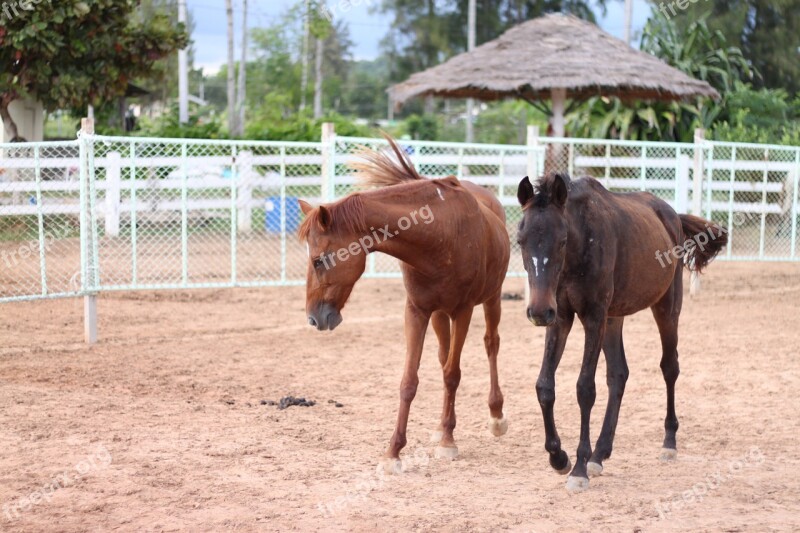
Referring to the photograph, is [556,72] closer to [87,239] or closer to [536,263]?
[87,239]

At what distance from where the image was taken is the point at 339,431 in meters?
6.48

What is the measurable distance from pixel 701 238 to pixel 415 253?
2.39 m

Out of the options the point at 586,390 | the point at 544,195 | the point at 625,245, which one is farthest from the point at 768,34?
the point at 544,195

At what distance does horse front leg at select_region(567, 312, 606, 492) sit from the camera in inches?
205

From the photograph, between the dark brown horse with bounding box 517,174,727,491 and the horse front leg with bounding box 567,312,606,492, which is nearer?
the dark brown horse with bounding box 517,174,727,491

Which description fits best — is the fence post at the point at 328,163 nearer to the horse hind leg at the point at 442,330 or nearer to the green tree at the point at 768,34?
the horse hind leg at the point at 442,330

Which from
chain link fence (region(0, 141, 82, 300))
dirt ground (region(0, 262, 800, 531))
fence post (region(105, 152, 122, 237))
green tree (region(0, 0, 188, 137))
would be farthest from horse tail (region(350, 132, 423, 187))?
green tree (region(0, 0, 188, 137))

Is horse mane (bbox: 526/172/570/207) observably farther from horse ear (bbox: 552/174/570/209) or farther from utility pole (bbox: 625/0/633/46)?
utility pole (bbox: 625/0/633/46)

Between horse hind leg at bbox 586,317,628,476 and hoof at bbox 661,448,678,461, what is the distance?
434mm

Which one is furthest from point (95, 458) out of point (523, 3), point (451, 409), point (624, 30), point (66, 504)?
point (523, 3)

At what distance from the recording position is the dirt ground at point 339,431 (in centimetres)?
471

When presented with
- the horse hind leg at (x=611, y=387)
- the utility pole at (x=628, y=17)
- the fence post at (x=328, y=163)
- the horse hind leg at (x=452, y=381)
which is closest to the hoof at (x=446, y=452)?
the horse hind leg at (x=452, y=381)

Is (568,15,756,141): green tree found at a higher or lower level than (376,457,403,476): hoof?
higher

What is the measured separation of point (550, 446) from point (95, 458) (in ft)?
9.08
